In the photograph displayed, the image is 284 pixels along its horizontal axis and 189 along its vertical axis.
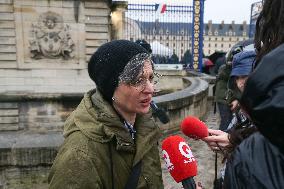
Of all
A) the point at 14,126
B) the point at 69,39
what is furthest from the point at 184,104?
the point at 14,126

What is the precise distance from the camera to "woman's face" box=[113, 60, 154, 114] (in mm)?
1900

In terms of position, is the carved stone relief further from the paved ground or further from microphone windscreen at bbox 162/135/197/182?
microphone windscreen at bbox 162/135/197/182

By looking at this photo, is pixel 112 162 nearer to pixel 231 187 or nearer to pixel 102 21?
pixel 231 187

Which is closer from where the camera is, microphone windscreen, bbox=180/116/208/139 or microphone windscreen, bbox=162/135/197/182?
microphone windscreen, bbox=162/135/197/182

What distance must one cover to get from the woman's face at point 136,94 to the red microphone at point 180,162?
29 cm

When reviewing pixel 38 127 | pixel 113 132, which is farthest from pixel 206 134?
pixel 38 127

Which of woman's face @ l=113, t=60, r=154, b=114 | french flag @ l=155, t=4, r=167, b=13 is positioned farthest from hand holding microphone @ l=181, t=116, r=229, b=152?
french flag @ l=155, t=4, r=167, b=13

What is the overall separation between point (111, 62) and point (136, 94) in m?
0.26

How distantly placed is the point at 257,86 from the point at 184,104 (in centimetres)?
→ 671

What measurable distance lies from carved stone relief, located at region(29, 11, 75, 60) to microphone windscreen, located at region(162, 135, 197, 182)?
35.0 ft

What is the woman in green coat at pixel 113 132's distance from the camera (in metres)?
1.61

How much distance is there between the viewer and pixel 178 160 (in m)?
1.82

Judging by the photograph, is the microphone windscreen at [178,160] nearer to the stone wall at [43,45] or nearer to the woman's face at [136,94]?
the woman's face at [136,94]

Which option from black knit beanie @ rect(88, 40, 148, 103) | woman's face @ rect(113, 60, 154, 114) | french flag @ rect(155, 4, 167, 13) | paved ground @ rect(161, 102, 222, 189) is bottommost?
paved ground @ rect(161, 102, 222, 189)
